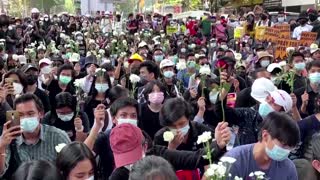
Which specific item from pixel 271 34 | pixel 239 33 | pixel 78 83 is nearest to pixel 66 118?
pixel 78 83

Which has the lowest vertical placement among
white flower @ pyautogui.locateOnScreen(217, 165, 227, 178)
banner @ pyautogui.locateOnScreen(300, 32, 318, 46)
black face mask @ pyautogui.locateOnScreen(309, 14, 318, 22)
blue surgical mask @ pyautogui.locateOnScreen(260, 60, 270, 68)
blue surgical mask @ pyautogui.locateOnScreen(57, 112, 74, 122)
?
blue surgical mask @ pyautogui.locateOnScreen(57, 112, 74, 122)

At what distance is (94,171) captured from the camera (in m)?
3.29

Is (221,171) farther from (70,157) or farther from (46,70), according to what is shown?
(46,70)

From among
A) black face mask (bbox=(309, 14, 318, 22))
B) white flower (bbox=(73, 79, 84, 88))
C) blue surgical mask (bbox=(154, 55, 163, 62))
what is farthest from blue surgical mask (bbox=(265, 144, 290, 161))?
black face mask (bbox=(309, 14, 318, 22))

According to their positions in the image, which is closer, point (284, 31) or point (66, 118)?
point (66, 118)

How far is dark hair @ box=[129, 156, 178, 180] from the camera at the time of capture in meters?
2.67

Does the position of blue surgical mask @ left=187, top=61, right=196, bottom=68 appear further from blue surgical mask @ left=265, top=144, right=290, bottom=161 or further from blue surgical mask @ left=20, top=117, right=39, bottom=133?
blue surgical mask @ left=265, top=144, right=290, bottom=161

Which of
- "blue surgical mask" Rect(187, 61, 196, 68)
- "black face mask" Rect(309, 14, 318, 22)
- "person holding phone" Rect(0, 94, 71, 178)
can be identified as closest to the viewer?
"person holding phone" Rect(0, 94, 71, 178)

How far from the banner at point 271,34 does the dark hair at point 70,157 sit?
8.57 meters

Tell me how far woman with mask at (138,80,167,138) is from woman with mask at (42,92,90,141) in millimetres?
624

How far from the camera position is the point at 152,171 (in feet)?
8.83

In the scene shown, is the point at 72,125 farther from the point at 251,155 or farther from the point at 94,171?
the point at 251,155

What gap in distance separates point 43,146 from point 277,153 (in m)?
1.83

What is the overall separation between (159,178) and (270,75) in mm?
4348
